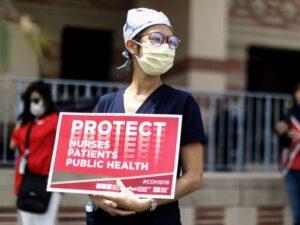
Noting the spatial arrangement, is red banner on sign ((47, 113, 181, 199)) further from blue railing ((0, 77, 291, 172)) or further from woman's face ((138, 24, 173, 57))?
blue railing ((0, 77, 291, 172))

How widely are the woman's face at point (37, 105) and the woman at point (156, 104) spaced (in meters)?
2.76

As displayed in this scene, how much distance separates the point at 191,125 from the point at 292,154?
4.61 m

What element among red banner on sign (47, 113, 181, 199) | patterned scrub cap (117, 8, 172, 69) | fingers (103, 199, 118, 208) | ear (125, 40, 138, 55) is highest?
patterned scrub cap (117, 8, 172, 69)

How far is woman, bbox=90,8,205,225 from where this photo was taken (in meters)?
2.38

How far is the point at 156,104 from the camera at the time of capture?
2445 mm

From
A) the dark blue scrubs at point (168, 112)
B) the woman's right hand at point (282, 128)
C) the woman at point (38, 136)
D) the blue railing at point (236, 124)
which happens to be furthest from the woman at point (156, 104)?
the woman's right hand at point (282, 128)

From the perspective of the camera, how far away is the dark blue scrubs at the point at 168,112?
239 cm

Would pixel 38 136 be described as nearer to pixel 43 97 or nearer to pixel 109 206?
pixel 43 97

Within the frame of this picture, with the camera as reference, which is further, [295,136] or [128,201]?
[295,136]

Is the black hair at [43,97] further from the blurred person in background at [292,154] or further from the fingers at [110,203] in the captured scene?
the fingers at [110,203]

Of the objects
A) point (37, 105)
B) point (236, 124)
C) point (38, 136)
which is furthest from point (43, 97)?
point (236, 124)

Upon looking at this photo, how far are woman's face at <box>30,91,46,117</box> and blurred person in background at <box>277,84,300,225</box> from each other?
284 cm

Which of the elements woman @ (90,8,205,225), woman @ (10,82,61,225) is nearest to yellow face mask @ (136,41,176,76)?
woman @ (90,8,205,225)

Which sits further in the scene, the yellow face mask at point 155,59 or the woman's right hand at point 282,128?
the woman's right hand at point 282,128
